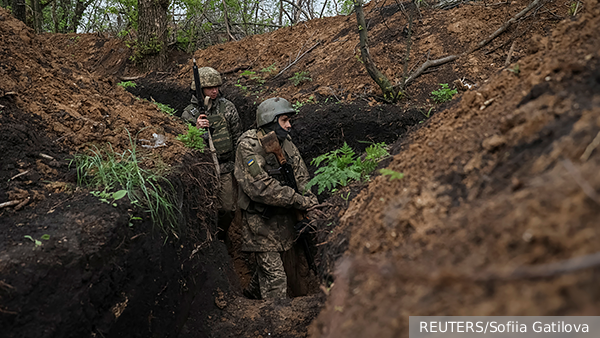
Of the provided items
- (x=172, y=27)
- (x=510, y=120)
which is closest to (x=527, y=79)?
(x=510, y=120)

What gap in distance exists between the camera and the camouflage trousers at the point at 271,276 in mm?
4871

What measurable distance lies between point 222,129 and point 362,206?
12.6 feet

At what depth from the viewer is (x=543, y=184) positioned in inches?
50.3

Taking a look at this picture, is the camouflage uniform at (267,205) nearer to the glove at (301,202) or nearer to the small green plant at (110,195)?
the glove at (301,202)

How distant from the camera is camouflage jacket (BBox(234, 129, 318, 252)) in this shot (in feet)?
15.4

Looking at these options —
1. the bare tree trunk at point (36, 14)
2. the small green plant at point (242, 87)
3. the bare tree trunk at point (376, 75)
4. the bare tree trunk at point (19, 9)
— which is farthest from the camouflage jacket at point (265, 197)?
the bare tree trunk at point (36, 14)

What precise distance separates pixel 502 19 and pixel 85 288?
23.2ft

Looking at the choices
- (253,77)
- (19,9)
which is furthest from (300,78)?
(19,9)

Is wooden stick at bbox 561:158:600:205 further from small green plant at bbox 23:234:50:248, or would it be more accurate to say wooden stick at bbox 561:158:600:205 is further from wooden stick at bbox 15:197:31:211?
wooden stick at bbox 15:197:31:211

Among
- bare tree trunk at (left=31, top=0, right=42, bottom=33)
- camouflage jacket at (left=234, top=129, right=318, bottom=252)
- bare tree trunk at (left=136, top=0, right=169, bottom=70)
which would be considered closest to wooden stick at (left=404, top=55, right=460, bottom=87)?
camouflage jacket at (left=234, top=129, right=318, bottom=252)

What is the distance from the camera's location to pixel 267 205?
16.0 feet

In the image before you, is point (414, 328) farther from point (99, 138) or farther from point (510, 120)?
point (99, 138)

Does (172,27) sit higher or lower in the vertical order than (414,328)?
higher

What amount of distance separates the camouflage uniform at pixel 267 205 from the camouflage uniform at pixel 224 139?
1025 mm
